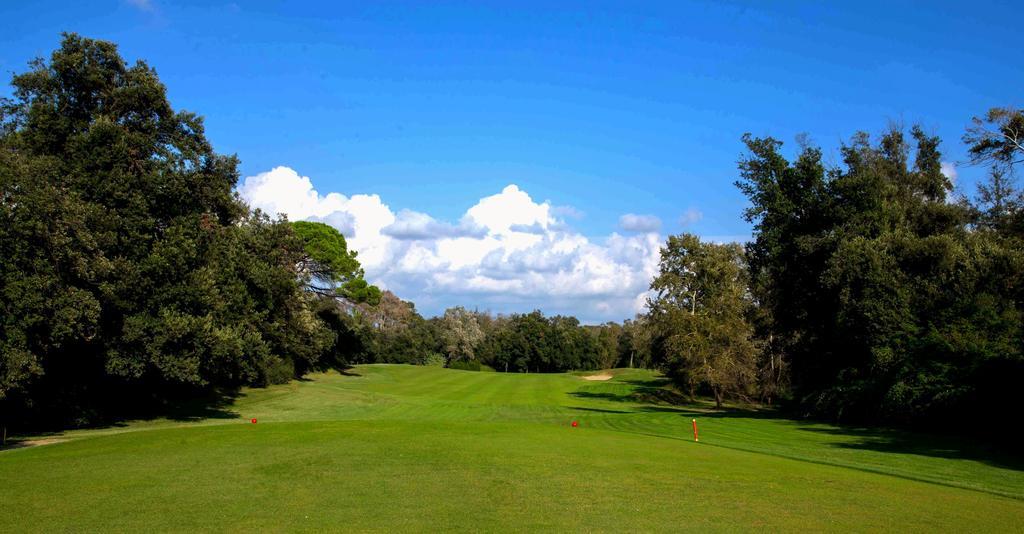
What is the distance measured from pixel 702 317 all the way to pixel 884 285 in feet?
48.9

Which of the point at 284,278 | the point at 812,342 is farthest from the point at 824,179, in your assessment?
the point at 284,278

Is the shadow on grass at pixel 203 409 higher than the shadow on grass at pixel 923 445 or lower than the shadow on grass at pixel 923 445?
lower

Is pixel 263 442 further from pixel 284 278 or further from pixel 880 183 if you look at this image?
pixel 880 183

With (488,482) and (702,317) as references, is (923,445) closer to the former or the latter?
(488,482)

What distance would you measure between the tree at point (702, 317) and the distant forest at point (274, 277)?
0.16m

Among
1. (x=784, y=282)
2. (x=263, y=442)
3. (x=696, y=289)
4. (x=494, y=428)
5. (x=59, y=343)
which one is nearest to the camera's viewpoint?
(x=263, y=442)

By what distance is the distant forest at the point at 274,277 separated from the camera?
79.8 feet

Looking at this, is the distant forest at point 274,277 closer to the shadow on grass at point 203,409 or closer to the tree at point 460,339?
the shadow on grass at point 203,409

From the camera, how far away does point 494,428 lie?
25.6 meters

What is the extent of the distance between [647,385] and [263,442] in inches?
2296

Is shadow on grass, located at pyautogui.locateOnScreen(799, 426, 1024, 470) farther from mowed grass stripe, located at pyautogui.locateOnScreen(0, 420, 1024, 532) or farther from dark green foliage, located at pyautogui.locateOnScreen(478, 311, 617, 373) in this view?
dark green foliage, located at pyautogui.locateOnScreen(478, 311, 617, 373)

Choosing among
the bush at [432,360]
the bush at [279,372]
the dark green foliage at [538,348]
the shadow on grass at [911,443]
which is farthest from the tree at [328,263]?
the dark green foliage at [538,348]

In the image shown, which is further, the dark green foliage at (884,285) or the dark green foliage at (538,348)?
the dark green foliage at (538,348)

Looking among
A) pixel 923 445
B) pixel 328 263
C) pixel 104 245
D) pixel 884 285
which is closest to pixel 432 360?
pixel 328 263
